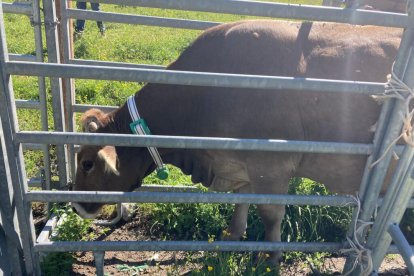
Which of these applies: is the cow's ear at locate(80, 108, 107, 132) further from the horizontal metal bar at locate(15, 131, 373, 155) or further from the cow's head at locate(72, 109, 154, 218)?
the horizontal metal bar at locate(15, 131, 373, 155)

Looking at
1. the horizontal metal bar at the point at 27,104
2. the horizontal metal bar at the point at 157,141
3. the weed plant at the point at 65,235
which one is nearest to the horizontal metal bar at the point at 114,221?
the weed plant at the point at 65,235

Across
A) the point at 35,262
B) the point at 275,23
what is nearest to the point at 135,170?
the point at 35,262

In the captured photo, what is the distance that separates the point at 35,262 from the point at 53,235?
0.59 m

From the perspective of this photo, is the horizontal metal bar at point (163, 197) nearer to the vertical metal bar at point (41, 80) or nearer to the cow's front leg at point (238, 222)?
the cow's front leg at point (238, 222)

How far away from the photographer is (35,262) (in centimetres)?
284

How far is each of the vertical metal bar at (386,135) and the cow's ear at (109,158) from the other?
1.72 meters

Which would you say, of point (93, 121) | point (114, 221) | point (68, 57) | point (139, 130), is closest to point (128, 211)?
point (114, 221)

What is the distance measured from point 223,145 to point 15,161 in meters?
1.21

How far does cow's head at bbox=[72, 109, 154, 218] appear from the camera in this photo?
132 inches

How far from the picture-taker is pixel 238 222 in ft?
12.3

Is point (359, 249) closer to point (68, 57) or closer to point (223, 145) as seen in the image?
point (223, 145)

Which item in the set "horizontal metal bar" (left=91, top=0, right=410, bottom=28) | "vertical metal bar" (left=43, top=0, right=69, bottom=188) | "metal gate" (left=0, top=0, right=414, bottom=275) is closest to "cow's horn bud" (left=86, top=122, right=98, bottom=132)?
"vertical metal bar" (left=43, top=0, right=69, bottom=188)

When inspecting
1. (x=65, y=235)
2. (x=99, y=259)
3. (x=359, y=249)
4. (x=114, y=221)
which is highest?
(x=359, y=249)

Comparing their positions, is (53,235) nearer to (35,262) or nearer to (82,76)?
(35,262)
